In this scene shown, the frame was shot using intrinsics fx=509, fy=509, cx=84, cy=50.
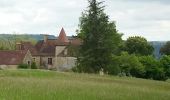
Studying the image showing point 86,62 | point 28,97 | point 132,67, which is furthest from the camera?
point 132,67

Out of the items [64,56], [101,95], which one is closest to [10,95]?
[101,95]

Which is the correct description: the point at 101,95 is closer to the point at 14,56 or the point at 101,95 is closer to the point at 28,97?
the point at 28,97

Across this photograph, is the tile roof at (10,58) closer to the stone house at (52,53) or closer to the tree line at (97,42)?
the stone house at (52,53)

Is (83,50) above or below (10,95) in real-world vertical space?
above

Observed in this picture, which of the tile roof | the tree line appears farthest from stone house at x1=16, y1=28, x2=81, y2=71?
the tree line

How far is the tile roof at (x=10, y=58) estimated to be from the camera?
89438 mm

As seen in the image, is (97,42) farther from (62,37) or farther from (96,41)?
(62,37)

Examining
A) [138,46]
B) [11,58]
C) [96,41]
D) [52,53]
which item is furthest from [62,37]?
[96,41]

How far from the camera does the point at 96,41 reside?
6631cm

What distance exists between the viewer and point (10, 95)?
18047 millimetres

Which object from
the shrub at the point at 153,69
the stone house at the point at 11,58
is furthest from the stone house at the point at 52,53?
the shrub at the point at 153,69

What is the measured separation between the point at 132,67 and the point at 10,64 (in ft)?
69.8

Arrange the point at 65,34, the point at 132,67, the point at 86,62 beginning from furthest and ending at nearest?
the point at 65,34 → the point at 132,67 → the point at 86,62

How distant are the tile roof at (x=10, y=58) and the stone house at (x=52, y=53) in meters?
11.6
